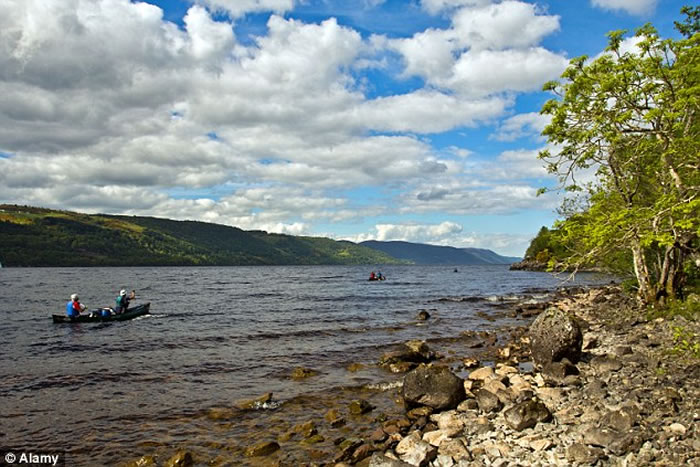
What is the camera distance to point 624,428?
35.3ft

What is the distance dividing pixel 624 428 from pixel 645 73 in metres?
11.3

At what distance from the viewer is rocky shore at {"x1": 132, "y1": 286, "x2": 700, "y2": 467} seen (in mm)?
10438

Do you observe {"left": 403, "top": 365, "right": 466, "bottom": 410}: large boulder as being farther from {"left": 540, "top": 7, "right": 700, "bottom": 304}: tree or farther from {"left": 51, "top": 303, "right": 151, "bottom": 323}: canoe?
{"left": 51, "top": 303, "right": 151, "bottom": 323}: canoe

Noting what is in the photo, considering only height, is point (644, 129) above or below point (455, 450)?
above

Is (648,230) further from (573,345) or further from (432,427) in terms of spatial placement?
(432,427)

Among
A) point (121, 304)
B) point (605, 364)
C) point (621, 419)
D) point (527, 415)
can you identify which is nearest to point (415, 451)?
point (527, 415)

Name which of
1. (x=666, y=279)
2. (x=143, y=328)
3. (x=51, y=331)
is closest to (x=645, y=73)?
(x=666, y=279)

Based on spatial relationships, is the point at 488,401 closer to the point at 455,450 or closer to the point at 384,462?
the point at 455,450

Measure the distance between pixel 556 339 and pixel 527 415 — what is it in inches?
273

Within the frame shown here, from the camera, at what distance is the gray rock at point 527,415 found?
12172 millimetres

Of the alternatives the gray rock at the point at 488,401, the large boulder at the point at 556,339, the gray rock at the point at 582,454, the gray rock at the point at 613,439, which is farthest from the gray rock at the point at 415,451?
the large boulder at the point at 556,339

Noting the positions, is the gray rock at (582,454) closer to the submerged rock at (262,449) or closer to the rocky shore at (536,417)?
the rocky shore at (536,417)

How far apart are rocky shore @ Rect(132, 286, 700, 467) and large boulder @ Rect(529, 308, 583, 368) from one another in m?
0.04

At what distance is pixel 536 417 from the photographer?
12.3 metres
